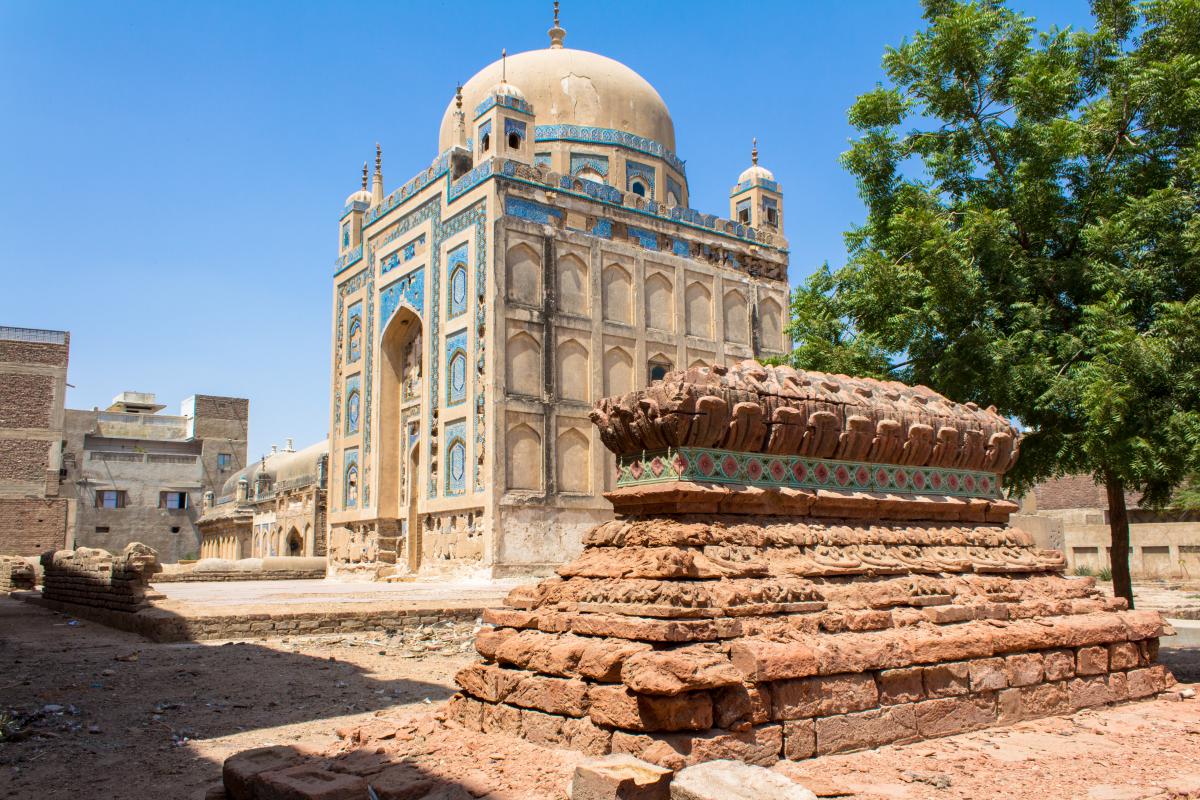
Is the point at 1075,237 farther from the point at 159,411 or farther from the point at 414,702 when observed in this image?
the point at 159,411

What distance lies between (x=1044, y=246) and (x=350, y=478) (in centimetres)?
1750

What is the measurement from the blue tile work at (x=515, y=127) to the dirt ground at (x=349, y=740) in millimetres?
12384

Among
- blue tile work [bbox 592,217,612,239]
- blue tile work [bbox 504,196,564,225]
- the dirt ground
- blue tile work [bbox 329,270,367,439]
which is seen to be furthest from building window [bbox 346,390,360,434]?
the dirt ground

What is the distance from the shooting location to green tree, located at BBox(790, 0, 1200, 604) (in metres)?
7.05

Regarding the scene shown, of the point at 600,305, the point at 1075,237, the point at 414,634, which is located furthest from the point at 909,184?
the point at 600,305

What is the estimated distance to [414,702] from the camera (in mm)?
6309

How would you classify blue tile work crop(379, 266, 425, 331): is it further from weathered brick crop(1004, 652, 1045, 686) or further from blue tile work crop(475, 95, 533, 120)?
weathered brick crop(1004, 652, 1045, 686)

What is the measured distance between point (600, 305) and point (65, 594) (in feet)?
34.4

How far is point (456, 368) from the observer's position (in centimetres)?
1889

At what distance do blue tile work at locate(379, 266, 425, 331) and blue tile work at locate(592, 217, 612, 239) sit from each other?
3792 mm

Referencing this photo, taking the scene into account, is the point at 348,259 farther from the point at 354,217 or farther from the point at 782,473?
the point at 782,473

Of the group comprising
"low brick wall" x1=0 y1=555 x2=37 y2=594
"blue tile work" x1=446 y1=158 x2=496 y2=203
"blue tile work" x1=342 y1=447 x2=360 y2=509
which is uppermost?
"blue tile work" x1=446 y1=158 x2=496 y2=203

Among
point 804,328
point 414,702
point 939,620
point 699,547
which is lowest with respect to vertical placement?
point 414,702

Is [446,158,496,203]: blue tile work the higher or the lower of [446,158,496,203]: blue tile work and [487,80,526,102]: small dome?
the lower
